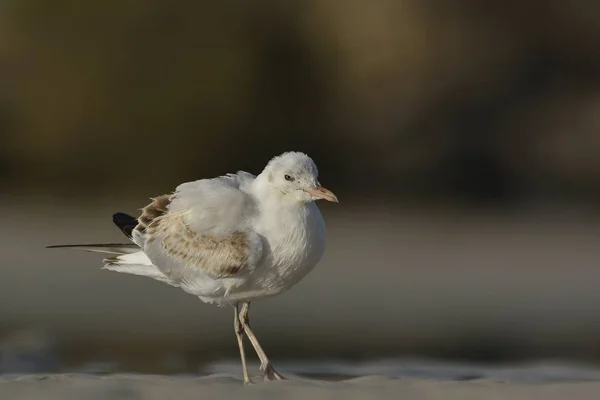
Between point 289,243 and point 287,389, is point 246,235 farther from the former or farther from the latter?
point 287,389

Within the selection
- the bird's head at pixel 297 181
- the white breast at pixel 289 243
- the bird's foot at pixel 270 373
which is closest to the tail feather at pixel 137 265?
the bird's foot at pixel 270 373

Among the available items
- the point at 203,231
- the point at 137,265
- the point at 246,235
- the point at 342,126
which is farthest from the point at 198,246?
the point at 342,126

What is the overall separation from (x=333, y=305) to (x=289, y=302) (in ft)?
1.40

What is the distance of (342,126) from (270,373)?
9.94 metres

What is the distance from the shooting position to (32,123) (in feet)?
60.2

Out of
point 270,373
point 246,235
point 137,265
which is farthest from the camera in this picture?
point 137,265

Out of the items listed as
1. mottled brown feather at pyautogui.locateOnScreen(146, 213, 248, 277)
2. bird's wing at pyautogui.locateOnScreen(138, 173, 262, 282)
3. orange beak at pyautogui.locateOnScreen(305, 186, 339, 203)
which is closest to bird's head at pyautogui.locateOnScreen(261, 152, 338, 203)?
orange beak at pyautogui.locateOnScreen(305, 186, 339, 203)

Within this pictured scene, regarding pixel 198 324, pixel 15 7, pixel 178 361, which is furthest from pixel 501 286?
pixel 15 7

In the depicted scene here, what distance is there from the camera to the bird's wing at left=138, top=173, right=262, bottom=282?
7.83 m

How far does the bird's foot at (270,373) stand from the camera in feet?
26.4

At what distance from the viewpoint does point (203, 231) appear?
8.17 m

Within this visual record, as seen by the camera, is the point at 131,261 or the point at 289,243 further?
the point at 131,261

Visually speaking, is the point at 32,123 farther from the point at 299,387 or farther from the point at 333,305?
the point at 299,387

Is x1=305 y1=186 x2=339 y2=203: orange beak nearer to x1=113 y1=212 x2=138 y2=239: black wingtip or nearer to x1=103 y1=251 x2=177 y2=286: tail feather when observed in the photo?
x1=103 y1=251 x2=177 y2=286: tail feather
